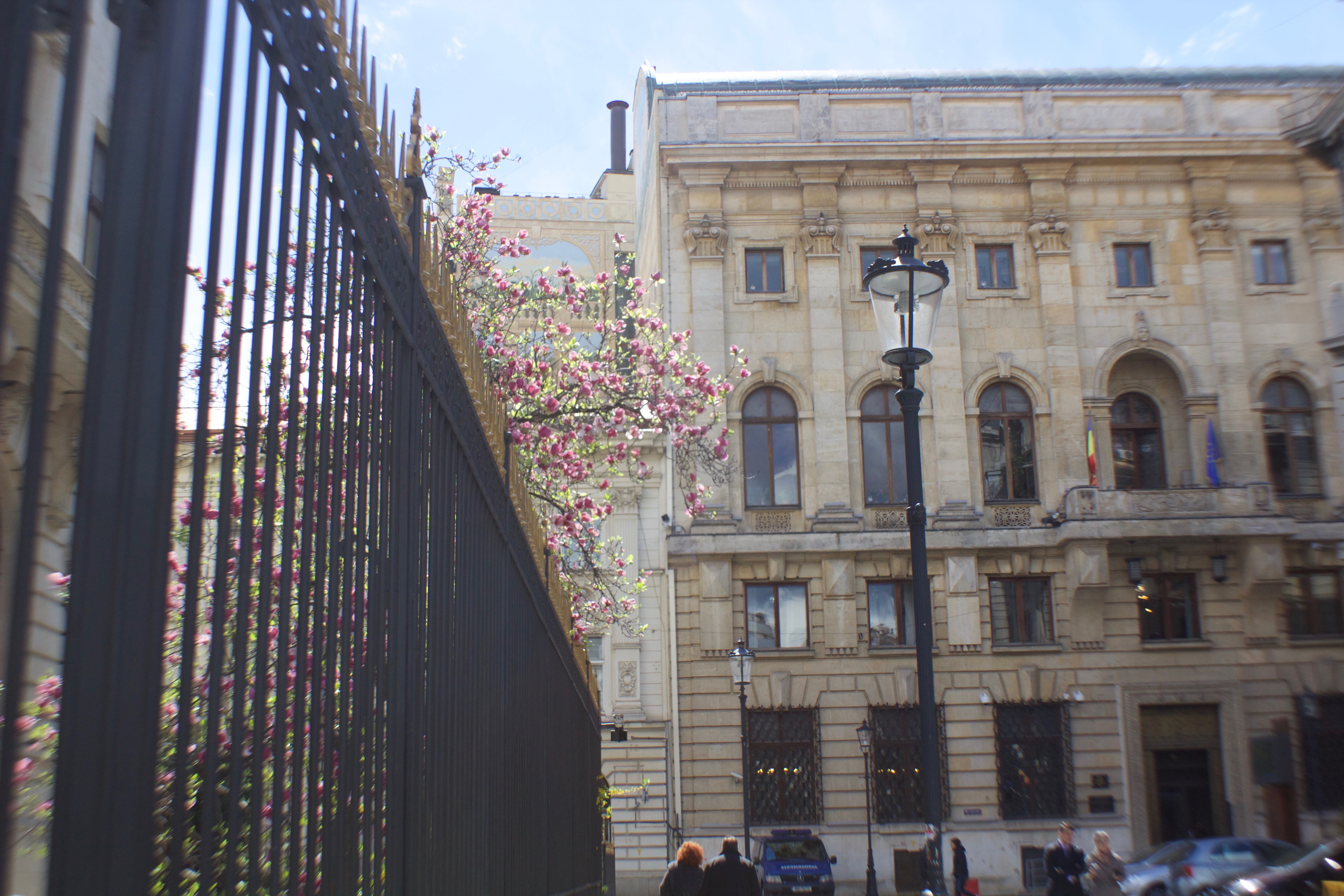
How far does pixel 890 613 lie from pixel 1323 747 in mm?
10986

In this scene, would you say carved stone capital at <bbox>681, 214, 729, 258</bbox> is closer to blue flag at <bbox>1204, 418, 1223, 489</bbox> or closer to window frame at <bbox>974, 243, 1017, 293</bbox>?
window frame at <bbox>974, 243, 1017, 293</bbox>

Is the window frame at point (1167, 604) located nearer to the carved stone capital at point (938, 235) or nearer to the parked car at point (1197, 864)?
the parked car at point (1197, 864)

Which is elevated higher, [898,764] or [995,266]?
[995,266]

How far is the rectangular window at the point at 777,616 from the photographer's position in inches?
1119

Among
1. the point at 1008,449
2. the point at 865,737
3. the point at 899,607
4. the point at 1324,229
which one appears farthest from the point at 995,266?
the point at 865,737

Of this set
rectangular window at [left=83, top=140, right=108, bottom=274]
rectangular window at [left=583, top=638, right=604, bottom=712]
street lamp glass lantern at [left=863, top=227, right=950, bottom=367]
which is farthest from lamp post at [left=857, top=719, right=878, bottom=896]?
rectangular window at [left=83, top=140, right=108, bottom=274]

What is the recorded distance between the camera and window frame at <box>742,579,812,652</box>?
2827 cm

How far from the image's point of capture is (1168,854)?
20.1 m

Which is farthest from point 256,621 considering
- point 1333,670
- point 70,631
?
point 1333,670

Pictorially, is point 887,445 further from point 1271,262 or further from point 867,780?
point 1271,262

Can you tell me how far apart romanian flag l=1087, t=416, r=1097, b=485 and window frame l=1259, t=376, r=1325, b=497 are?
173 inches

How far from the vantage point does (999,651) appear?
2786cm

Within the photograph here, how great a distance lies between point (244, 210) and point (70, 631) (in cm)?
90

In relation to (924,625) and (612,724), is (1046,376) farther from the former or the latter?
(924,625)
